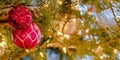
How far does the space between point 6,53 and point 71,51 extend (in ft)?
1.32

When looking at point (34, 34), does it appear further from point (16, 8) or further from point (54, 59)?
point (54, 59)

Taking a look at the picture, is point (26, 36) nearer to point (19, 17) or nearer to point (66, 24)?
point (19, 17)

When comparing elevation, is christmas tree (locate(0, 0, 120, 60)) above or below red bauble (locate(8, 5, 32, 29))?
below

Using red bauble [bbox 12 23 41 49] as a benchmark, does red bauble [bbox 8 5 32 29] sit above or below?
above

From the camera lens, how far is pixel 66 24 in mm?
889

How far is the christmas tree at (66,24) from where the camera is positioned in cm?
62

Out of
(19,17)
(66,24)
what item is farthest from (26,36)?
(66,24)

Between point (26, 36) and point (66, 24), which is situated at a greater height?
point (26, 36)

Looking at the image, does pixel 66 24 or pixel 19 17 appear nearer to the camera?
pixel 19 17

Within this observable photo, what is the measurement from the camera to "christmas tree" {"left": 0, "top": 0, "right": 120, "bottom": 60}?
24.3 inches

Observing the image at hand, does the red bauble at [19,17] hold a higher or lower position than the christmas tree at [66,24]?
higher

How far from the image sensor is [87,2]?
0.67 metres

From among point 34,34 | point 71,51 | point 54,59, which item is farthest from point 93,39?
point 54,59

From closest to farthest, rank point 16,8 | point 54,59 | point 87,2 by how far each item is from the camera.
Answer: point 16,8, point 87,2, point 54,59
